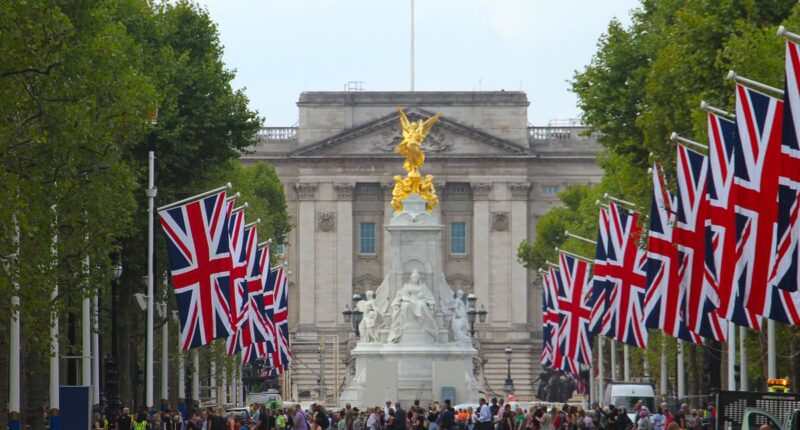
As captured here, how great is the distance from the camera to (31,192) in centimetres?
3934

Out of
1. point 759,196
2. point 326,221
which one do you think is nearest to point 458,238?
point 326,221

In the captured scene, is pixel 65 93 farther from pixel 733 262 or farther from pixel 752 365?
pixel 752 365

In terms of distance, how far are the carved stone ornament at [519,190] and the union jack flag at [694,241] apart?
118m

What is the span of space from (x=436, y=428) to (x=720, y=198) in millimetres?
24028

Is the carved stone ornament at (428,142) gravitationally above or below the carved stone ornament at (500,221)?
above

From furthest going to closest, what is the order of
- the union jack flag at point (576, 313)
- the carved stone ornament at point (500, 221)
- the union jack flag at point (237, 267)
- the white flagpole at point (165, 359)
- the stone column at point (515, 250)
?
1. the carved stone ornament at point (500, 221)
2. the stone column at point (515, 250)
3. the white flagpole at point (165, 359)
4. the union jack flag at point (576, 313)
5. the union jack flag at point (237, 267)

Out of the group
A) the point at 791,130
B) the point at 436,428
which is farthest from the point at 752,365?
the point at 791,130

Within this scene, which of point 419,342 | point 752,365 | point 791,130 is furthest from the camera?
point 419,342

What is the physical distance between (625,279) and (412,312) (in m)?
42.6

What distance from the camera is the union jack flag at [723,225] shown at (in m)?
→ 37.8

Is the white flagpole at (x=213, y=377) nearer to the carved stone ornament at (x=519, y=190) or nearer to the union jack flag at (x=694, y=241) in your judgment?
the union jack flag at (x=694, y=241)

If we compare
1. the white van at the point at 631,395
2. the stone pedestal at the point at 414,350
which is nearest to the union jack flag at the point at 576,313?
the white van at the point at 631,395

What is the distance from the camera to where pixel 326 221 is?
161 m

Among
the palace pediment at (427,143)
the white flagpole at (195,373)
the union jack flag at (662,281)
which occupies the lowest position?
the white flagpole at (195,373)
